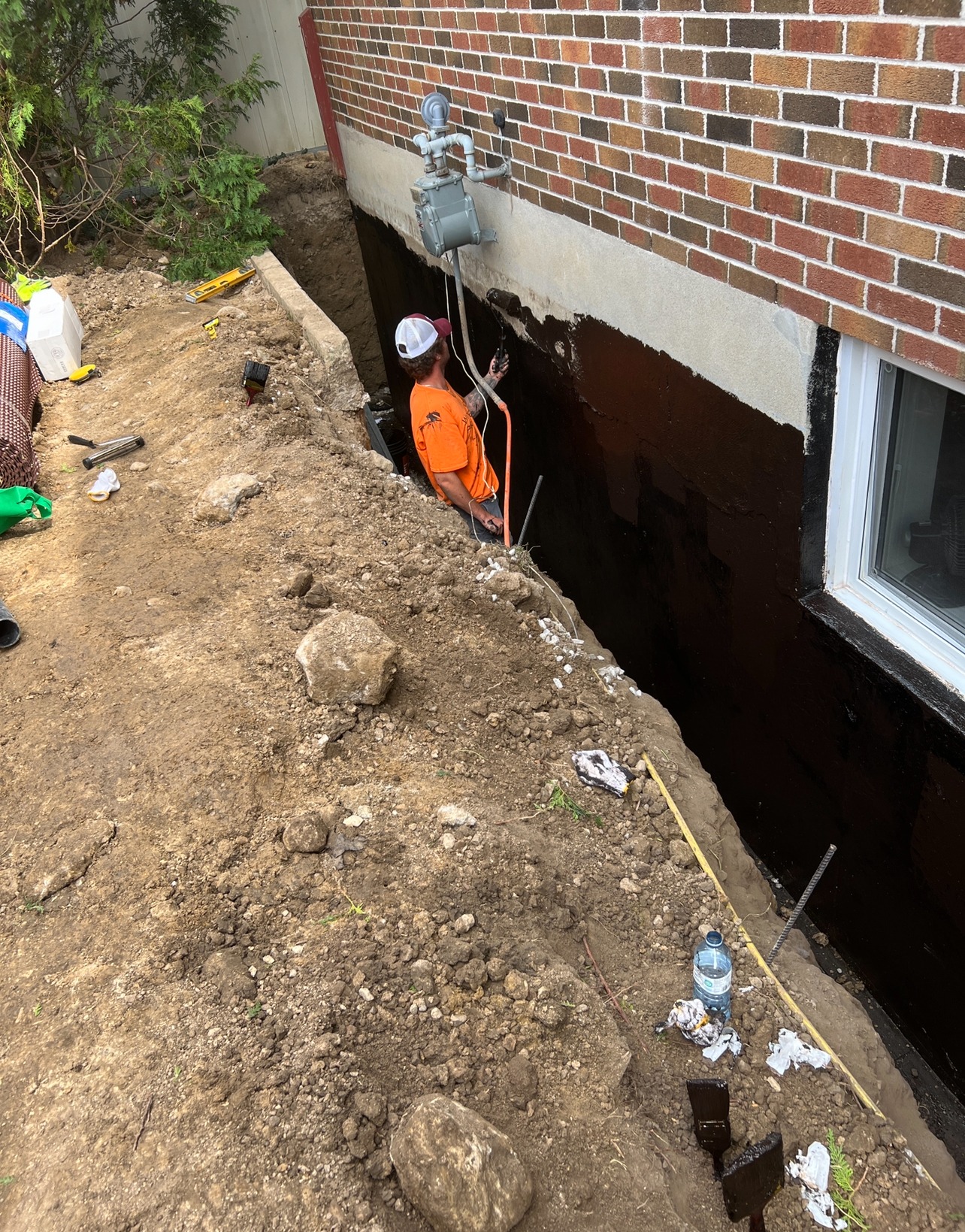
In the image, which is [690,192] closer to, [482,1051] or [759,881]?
[759,881]

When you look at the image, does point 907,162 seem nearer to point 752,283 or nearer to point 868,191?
point 868,191

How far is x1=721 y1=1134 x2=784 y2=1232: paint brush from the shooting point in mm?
2152

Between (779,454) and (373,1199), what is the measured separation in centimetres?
267

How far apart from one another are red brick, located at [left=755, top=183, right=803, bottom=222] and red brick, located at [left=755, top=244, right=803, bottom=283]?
0.12 metres

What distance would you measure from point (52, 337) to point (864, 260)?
5.91 metres

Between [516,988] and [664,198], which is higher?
[664,198]

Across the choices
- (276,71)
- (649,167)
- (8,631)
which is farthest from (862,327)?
(276,71)

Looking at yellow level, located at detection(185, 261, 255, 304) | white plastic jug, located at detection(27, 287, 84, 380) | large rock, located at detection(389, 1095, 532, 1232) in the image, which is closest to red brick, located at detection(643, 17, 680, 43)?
large rock, located at detection(389, 1095, 532, 1232)

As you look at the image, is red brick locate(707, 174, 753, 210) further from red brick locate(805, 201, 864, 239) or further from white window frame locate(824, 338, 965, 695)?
white window frame locate(824, 338, 965, 695)

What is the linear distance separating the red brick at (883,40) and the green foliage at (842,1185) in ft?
9.32

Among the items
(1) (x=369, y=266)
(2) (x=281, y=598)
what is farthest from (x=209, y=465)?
(1) (x=369, y=266)

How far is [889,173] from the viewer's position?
2.34 m

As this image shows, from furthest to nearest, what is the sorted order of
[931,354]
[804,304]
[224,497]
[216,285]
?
[216,285]
[224,497]
[804,304]
[931,354]

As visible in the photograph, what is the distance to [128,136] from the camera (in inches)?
305
